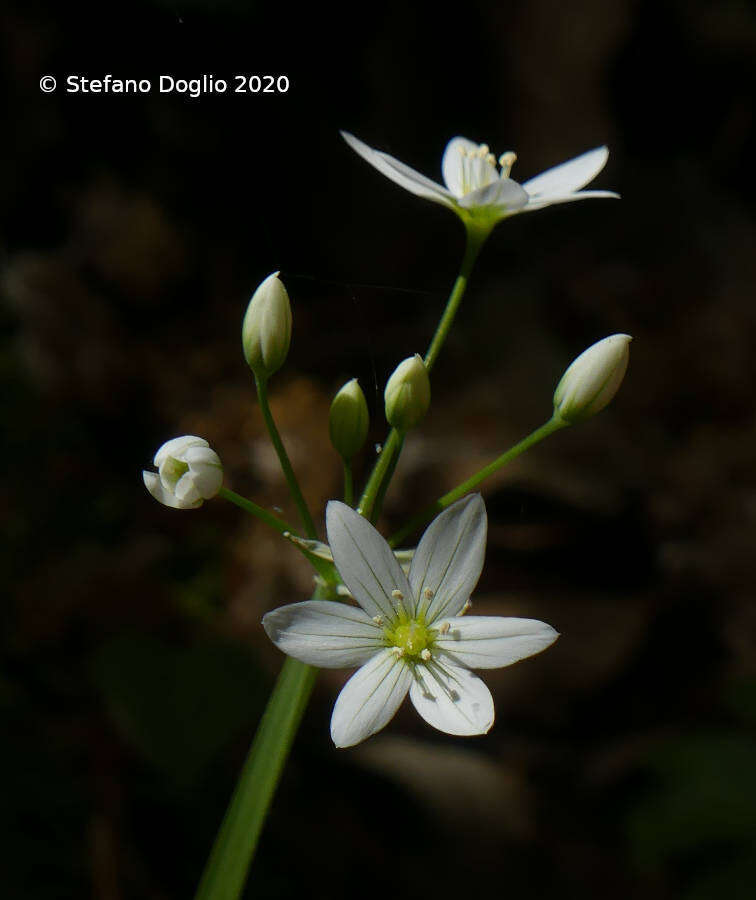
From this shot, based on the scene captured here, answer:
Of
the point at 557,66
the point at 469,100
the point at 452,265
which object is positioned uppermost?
the point at 557,66

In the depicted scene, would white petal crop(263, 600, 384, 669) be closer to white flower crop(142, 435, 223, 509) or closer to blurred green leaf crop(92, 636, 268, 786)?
white flower crop(142, 435, 223, 509)

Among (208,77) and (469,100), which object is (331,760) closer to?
(208,77)

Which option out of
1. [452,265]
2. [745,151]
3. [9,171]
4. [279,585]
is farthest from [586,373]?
[745,151]

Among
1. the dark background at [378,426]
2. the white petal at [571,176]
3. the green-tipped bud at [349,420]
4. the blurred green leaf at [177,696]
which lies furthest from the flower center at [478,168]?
the blurred green leaf at [177,696]

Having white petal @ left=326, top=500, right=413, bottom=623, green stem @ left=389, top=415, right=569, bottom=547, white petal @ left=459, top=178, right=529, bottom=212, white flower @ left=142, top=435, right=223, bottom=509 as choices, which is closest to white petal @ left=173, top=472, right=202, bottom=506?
white flower @ left=142, top=435, right=223, bottom=509

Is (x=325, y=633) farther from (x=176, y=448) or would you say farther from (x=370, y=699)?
(x=176, y=448)
